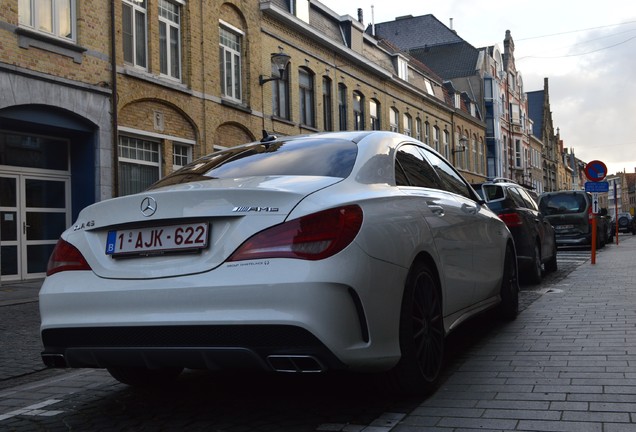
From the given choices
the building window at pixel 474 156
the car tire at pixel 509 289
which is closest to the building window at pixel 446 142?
the building window at pixel 474 156

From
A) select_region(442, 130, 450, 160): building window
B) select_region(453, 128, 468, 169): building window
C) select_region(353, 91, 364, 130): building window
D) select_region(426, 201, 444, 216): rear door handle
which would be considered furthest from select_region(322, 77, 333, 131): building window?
select_region(426, 201, 444, 216): rear door handle

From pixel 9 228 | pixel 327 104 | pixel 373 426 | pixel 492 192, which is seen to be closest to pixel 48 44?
pixel 9 228

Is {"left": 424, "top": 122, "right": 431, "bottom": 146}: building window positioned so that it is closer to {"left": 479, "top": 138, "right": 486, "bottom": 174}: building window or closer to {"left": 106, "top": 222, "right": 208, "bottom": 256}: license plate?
{"left": 479, "top": 138, "right": 486, "bottom": 174}: building window

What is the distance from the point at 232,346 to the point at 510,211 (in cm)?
723

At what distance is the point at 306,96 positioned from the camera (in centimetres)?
2559

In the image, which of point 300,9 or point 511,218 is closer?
point 511,218

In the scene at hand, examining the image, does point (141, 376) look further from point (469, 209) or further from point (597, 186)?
point (597, 186)

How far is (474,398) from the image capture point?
395 centimetres

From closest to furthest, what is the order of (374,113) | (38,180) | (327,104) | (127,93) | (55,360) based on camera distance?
(55,360)
(38,180)
(127,93)
(327,104)
(374,113)

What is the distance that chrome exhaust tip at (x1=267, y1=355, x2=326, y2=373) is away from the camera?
3127 mm

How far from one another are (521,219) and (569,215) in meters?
13.0

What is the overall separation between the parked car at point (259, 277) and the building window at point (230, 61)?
16.5m

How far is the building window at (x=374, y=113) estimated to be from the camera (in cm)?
3120

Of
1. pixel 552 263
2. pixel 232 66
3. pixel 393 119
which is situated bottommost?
pixel 552 263
